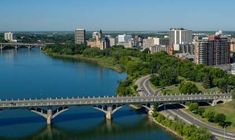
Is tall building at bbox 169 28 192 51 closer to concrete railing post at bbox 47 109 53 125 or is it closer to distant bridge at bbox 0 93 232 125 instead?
distant bridge at bbox 0 93 232 125

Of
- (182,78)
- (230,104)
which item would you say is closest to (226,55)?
(182,78)

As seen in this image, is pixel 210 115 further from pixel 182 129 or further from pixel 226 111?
pixel 182 129

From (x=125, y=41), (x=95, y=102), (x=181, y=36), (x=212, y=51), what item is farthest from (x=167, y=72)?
(x=125, y=41)

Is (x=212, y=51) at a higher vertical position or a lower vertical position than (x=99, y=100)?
higher

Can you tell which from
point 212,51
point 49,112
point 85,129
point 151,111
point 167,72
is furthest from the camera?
point 212,51

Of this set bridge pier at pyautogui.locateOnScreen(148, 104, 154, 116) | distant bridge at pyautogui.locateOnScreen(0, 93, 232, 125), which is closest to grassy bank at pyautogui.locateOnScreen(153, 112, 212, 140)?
bridge pier at pyautogui.locateOnScreen(148, 104, 154, 116)

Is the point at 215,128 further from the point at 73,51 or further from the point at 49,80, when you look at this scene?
the point at 73,51

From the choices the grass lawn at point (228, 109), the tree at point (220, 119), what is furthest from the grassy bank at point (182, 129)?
the grass lawn at point (228, 109)
